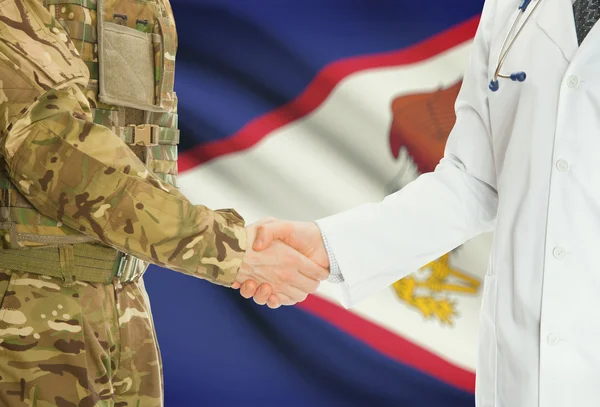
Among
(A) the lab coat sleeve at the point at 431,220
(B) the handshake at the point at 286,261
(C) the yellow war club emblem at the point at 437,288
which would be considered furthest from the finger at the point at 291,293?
(C) the yellow war club emblem at the point at 437,288

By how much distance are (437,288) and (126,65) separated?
1680mm

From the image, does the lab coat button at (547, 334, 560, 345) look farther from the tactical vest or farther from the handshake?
the tactical vest

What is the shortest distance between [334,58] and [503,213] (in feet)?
5.24

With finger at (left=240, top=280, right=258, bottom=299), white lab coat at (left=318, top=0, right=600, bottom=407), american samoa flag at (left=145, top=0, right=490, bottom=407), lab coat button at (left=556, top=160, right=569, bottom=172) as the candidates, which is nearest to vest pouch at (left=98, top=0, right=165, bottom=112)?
finger at (left=240, top=280, right=258, bottom=299)

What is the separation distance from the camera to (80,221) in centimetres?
129

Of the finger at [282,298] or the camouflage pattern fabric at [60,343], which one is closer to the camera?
the camouflage pattern fabric at [60,343]

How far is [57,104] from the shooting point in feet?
4.15

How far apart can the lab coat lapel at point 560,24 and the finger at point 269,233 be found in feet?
2.06

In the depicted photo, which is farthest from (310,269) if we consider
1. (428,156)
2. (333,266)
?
(428,156)

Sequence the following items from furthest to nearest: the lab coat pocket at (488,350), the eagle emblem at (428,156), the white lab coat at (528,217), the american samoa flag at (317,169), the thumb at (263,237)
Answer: the eagle emblem at (428,156) < the american samoa flag at (317,169) < the thumb at (263,237) < the lab coat pocket at (488,350) < the white lab coat at (528,217)

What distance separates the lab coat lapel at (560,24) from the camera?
4.22 feet

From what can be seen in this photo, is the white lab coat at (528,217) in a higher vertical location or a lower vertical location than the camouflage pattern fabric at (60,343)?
higher

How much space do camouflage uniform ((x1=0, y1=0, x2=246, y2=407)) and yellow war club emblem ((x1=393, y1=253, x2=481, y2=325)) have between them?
1455 millimetres

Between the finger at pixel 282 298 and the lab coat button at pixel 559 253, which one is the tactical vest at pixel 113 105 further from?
the lab coat button at pixel 559 253
